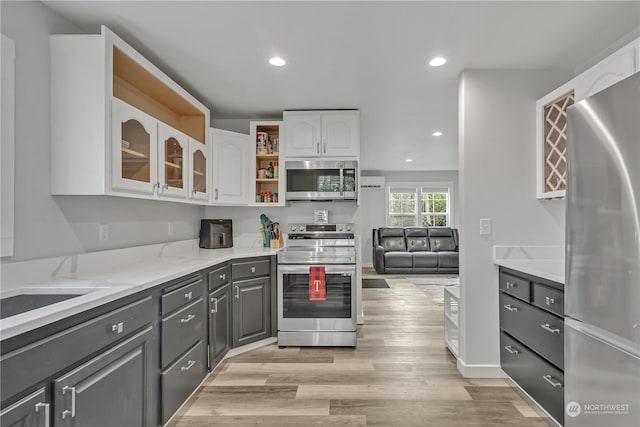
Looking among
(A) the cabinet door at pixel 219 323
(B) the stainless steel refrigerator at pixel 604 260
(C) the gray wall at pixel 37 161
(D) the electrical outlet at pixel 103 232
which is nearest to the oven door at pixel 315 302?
(A) the cabinet door at pixel 219 323

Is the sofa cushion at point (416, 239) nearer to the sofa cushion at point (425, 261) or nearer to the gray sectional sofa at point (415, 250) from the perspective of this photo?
the gray sectional sofa at point (415, 250)

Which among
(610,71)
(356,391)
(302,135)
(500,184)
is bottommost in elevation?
(356,391)

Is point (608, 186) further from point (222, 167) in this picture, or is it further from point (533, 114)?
point (222, 167)

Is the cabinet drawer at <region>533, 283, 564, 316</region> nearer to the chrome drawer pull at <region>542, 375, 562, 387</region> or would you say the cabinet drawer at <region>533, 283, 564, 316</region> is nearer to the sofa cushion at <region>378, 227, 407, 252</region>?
the chrome drawer pull at <region>542, 375, 562, 387</region>

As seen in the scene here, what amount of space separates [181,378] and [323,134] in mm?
2517

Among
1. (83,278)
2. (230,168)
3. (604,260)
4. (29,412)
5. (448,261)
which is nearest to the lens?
(29,412)

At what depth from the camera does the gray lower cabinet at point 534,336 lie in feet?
6.07

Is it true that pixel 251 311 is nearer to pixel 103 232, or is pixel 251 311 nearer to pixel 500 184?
pixel 103 232

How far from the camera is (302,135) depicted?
3.46 metres

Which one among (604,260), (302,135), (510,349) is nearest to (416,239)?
(302,135)

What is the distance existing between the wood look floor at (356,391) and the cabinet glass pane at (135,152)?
1.53 m

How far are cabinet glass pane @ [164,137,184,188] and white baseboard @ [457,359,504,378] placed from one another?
8.75 feet

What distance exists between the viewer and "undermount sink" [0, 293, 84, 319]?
144 cm

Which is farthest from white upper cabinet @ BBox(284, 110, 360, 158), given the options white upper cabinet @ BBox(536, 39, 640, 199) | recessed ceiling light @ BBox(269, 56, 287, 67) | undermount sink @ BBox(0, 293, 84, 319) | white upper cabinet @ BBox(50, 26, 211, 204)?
undermount sink @ BBox(0, 293, 84, 319)
